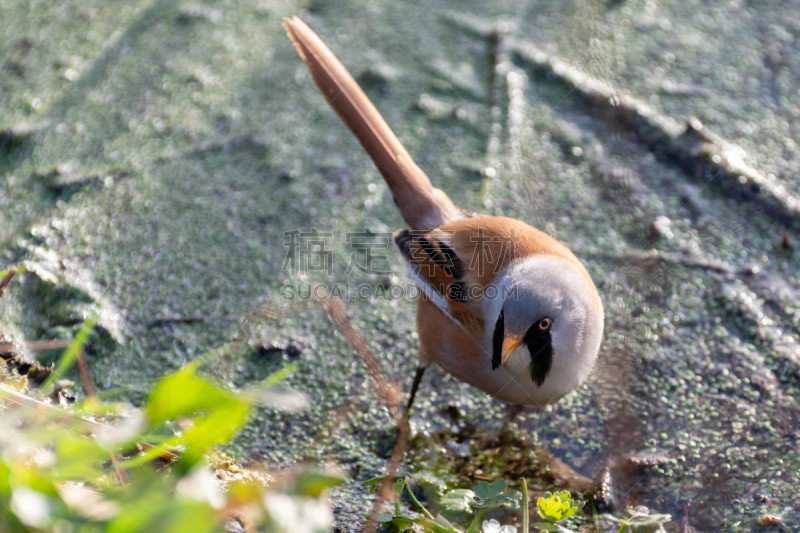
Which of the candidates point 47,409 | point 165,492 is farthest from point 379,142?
point 165,492

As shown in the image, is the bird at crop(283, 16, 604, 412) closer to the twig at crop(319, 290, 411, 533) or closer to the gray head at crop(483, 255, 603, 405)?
the gray head at crop(483, 255, 603, 405)

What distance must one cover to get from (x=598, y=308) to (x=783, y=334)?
81cm

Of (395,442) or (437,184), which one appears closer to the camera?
(395,442)

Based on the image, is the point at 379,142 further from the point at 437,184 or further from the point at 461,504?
the point at 461,504

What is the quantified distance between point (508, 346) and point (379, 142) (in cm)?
133

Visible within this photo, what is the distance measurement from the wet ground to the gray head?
23 centimetres

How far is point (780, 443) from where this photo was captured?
2.55 meters

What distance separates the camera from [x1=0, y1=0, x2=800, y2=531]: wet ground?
2.74 metres

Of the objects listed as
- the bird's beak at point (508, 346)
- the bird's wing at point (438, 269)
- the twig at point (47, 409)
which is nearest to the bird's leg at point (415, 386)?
the bird's wing at point (438, 269)

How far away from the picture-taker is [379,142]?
141 inches

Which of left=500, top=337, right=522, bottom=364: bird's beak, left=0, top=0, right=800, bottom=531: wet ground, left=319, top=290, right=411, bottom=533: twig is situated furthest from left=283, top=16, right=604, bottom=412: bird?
left=319, top=290, right=411, bottom=533: twig

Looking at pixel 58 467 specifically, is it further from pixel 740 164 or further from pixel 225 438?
pixel 740 164

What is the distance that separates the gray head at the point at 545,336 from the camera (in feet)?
8.84

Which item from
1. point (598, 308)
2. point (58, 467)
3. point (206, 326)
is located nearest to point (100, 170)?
point (206, 326)
